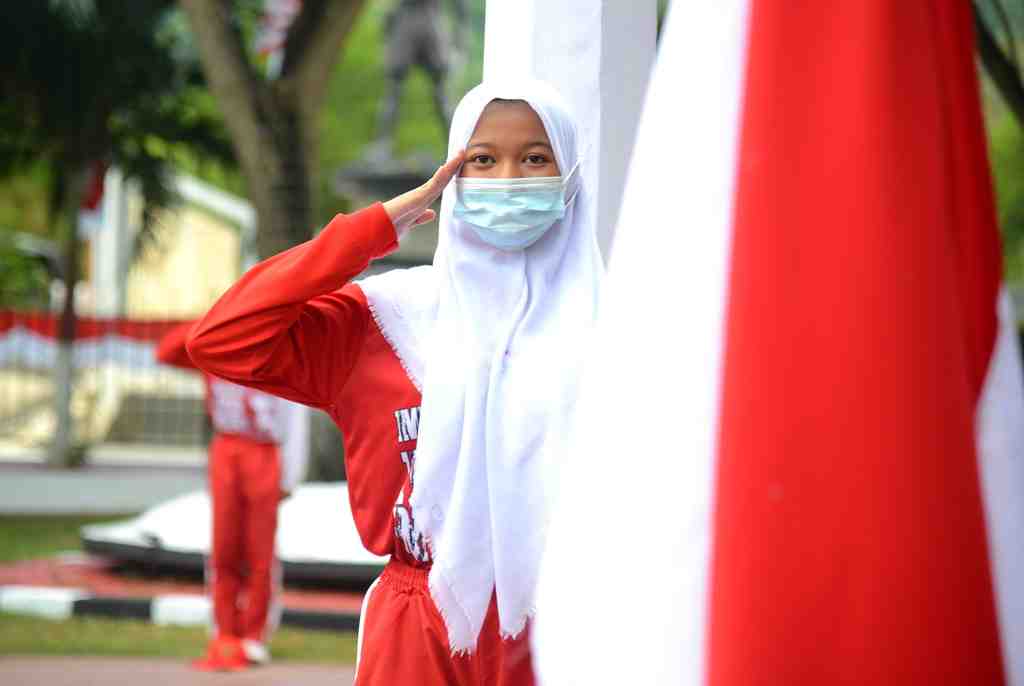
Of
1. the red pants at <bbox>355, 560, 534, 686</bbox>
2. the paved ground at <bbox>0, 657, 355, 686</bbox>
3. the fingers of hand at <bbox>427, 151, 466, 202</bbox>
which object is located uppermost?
the fingers of hand at <bbox>427, 151, 466, 202</bbox>

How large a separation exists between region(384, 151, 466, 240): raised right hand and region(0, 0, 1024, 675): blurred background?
5.37 metres

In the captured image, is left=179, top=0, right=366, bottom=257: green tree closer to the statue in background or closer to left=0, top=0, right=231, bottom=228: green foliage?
the statue in background

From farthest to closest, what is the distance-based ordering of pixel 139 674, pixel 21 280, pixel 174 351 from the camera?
pixel 21 280
pixel 139 674
pixel 174 351

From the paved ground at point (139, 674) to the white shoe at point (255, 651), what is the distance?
2.2 inches

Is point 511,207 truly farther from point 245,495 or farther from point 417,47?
point 417,47

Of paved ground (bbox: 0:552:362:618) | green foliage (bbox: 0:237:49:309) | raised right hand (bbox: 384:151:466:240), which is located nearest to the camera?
raised right hand (bbox: 384:151:466:240)

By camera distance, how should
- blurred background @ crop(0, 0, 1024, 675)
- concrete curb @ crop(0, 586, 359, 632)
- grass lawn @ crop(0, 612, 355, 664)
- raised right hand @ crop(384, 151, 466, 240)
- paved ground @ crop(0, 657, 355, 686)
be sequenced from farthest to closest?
blurred background @ crop(0, 0, 1024, 675), concrete curb @ crop(0, 586, 359, 632), grass lawn @ crop(0, 612, 355, 664), paved ground @ crop(0, 657, 355, 686), raised right hand @ crop(384, 151, 466, 240)

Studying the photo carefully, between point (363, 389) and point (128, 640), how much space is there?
5843 mm

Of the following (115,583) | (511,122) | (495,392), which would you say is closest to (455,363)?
(495,392)

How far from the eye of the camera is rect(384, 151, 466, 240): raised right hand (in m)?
2.94

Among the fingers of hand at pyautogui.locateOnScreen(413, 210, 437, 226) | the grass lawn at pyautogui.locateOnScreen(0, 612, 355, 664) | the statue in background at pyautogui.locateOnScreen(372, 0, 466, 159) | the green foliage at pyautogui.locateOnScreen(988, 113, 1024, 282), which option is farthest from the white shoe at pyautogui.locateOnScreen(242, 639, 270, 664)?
the green foliage at pyautogui.locateOnScreen(988, 113, 1024, 282)

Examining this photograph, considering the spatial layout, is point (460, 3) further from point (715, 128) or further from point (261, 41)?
point (715, 128)

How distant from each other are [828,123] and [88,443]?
54.7ft

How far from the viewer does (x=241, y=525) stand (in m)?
7.89
